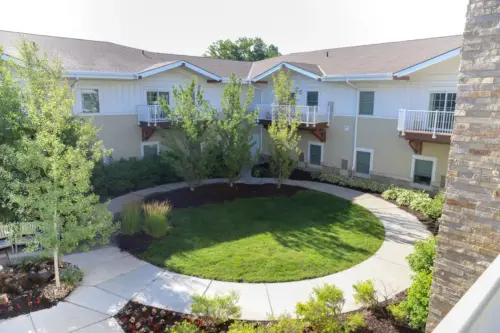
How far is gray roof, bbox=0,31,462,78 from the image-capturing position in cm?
1520

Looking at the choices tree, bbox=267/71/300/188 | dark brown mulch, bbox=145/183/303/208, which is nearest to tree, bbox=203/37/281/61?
tree, bbox=267/71/300/188

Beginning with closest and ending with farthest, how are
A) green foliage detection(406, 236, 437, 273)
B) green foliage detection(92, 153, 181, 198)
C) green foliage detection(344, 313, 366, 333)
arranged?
1. green foliage detection(344, 313, 366, 333)
2. green foliage detection(406, 236, 437, 273)
3. green foliage detection(92, 153, 181, 198)

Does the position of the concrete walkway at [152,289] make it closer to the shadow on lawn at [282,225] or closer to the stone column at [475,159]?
the shadow on lawn at [282,225]

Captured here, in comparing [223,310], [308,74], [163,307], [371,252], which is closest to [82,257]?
[163,307]

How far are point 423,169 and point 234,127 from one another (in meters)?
8.35

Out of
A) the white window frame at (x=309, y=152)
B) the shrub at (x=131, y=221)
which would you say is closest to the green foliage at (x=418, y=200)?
the white window frame at (x=309, y=152)

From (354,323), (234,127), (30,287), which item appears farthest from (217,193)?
(354,323)

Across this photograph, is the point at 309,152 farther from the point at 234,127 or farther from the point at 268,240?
the point at 268,240

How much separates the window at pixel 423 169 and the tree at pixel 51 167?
1301 centimetres

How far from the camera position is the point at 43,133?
6602 mm

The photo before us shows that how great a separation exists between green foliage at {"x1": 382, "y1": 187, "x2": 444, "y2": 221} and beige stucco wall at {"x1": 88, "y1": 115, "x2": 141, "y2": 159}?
11.8m

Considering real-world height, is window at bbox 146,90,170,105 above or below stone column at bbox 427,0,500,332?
above

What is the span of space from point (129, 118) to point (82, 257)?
29.7ft

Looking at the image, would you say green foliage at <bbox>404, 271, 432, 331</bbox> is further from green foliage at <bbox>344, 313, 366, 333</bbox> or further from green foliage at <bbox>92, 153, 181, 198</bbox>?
green foliage at <bbox>92, 153, 181, 198</bbox>
